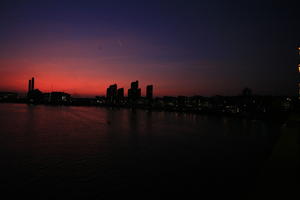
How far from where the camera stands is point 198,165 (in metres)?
19.5

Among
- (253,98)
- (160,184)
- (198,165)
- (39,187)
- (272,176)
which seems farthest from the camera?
(253,98)

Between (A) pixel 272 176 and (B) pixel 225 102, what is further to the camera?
(B) pixel 225 102

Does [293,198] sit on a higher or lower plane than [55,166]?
higher

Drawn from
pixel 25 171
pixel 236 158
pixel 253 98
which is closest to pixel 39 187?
pixel 25 171

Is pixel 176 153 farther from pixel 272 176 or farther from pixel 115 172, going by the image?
pixel 272 176

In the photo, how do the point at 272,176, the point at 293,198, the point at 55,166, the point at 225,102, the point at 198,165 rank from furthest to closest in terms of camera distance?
the point at 225,102 → the point at 198,165 → the point at 55,166 → the point at 272,176 → the point at 293,198

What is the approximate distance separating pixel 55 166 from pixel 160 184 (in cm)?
935

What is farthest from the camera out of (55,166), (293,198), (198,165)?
(198,165)

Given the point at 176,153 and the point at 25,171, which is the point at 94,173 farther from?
the point at 176,153

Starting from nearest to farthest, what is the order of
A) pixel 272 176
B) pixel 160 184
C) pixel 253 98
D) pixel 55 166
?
pixel 272 176 → pixel 160 184 → pixel 55 166 → pixel 253 98

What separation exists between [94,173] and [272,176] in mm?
12417

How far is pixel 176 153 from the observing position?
24328 millimetres

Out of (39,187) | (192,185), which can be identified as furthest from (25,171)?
(192,185)

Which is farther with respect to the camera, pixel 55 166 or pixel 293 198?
pixel 55 166
